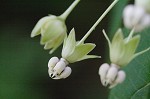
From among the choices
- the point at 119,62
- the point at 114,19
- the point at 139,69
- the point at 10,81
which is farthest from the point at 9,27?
the point at 119,62

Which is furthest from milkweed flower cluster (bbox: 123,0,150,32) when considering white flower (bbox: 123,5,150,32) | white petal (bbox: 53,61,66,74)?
white petal (bbox: 53,61,66,74)

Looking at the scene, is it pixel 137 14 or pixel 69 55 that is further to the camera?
pixel 69 55

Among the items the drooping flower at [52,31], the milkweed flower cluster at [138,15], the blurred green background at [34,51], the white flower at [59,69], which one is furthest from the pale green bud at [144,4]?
the blurred green background at [34,51]

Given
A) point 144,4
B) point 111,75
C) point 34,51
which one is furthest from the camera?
point 34,51

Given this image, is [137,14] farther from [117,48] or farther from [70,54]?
[70,54]

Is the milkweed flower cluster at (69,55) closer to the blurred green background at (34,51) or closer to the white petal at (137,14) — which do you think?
the white petal at (137,14)

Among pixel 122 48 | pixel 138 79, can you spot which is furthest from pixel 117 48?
pixel 138 79
